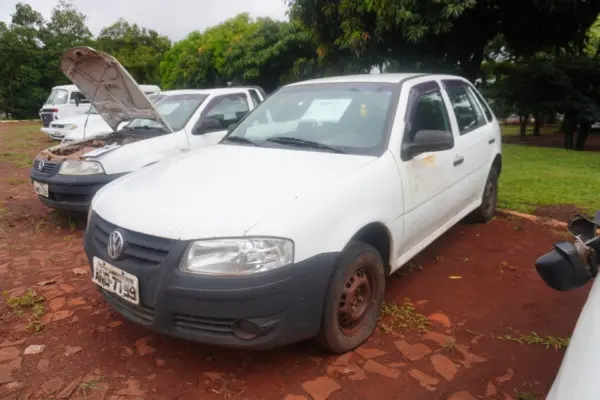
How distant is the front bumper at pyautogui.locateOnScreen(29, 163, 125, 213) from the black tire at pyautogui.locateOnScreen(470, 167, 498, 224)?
149 inches

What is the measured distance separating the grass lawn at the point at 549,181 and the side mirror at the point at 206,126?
3597 mm

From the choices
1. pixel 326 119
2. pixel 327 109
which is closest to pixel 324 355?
pixel 326 119

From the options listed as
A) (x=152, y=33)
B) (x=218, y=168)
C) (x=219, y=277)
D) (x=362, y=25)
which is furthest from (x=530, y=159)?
(x=152, y=33)

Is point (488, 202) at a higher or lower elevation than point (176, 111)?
lower

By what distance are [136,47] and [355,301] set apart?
35242 millimetres

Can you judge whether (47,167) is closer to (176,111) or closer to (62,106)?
(176,111)

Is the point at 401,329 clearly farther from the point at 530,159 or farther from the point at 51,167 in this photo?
the point at 530,159

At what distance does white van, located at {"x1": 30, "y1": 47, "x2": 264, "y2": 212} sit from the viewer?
483 cm

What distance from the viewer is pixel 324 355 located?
8.74ft

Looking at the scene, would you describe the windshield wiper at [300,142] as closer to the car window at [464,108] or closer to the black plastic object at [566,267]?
the car window at [464,108]

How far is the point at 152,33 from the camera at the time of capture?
35.1 meters

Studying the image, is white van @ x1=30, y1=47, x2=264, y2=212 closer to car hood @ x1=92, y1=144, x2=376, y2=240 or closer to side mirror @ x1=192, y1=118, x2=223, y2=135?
side mirror @ x1=192, y1=118, x2=223, y2=135

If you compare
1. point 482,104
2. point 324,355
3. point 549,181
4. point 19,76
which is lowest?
point 324,355

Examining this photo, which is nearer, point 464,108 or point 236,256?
point 236,256
